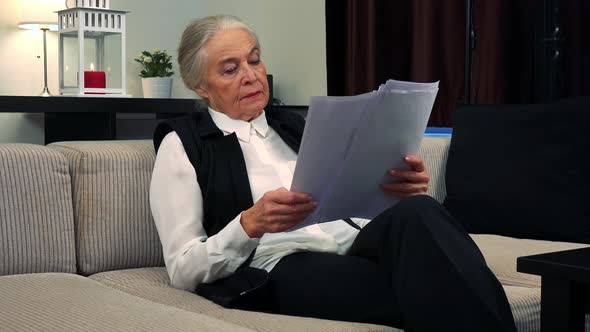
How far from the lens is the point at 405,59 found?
4.05 meters

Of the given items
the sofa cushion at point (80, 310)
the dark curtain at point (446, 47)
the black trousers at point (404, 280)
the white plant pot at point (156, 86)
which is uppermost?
the dark curtain at point (446, 47)

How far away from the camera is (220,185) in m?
1.74

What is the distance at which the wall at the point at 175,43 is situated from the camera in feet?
14.2

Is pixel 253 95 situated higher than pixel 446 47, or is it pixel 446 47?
pixel 446 47

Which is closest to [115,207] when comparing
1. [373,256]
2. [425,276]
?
[373,256]

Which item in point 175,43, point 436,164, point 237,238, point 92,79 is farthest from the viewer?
point 175,43

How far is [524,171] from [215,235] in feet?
3.87

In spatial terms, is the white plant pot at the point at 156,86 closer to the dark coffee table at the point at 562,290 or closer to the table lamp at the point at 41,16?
the table lamp at the point at 41,16

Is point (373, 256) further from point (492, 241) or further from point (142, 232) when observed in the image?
point (492, 241)

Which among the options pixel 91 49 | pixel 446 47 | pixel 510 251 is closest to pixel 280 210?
pixel 510 251

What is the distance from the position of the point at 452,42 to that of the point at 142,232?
7.37ft

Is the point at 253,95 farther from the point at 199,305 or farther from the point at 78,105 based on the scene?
the point at 78,105

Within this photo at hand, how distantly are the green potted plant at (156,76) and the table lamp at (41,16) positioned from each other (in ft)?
1.59

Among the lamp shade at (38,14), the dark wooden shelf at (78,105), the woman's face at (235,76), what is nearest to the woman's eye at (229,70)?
the woman's face at (235,76)
